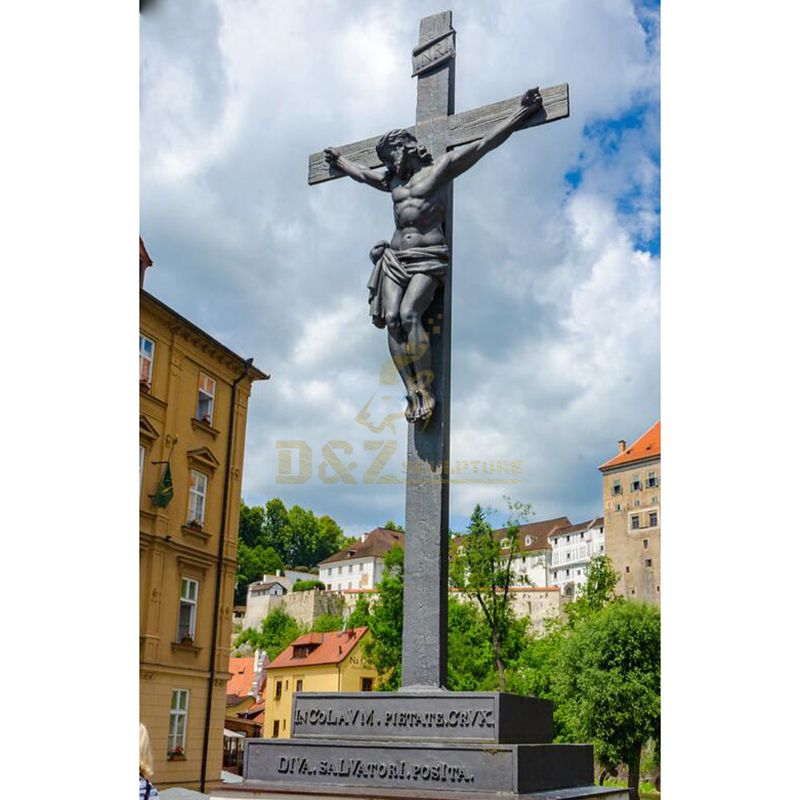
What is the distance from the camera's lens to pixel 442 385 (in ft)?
12.7

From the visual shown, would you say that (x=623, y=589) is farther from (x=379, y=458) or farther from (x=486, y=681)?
(x=379, y=458)

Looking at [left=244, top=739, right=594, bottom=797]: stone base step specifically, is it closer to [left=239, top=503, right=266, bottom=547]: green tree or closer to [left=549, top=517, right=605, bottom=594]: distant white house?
[left=239, top=503, right=266, bottom=547]: green tree

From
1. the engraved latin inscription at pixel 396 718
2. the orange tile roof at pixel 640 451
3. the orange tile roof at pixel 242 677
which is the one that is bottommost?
the orange tile roof at pixel 242 677

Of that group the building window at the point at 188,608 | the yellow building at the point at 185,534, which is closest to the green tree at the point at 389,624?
the yellow building at the point at 185,534

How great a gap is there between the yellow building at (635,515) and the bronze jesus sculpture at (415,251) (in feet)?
130

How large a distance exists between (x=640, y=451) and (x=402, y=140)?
1660 inches

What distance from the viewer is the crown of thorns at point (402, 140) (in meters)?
4.02

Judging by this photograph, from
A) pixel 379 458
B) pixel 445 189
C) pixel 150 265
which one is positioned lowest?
pixel 379 458

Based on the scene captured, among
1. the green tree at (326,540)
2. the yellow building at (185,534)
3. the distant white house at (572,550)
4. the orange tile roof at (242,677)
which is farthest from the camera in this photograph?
the green tree at (326,540)

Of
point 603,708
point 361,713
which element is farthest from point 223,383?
point 361,713

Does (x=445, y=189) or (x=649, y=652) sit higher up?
(x=445, y=189)

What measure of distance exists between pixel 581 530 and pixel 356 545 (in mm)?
15684

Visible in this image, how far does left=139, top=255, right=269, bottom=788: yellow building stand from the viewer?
13.7 metres

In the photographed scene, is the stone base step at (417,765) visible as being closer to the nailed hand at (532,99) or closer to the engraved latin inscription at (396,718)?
the engraved latin inscription at (396,718)
